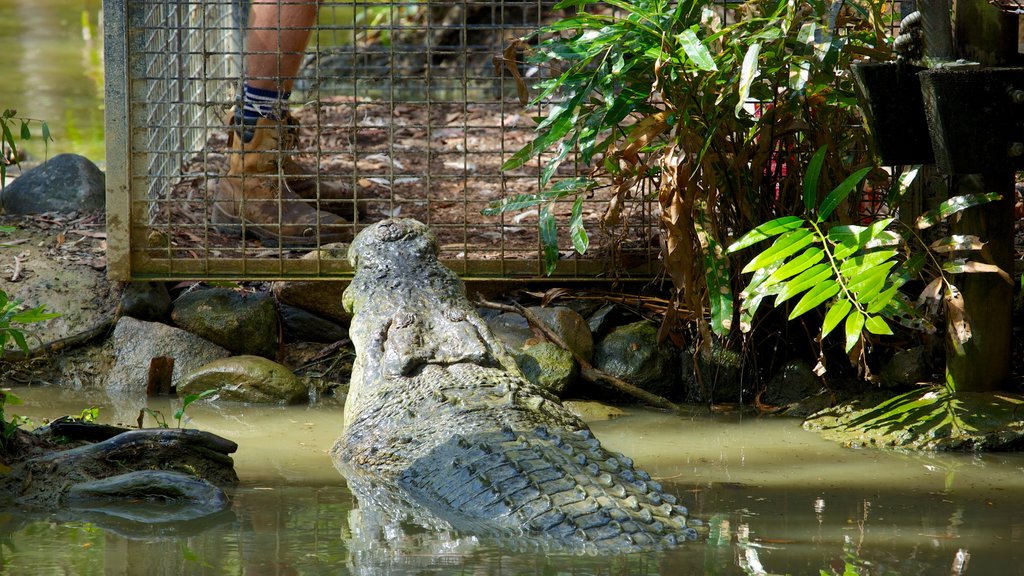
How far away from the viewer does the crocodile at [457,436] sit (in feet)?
9.23

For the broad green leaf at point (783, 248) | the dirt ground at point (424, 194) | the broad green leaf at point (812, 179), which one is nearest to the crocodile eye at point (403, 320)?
the dirt ground at point (424, 194)

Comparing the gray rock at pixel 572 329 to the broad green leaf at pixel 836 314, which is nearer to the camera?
the broad green leaf at pixel 836 314

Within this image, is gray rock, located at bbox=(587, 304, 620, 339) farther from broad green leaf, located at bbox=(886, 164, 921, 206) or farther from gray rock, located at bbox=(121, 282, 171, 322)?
gray rock, located at bbox=(121, 282, 171, 322)

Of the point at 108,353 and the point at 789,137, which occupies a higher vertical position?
the point at 789,137

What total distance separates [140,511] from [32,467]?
382 millimetres

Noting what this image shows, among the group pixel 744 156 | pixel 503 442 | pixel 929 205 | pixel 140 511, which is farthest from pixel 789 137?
pixel 140 511

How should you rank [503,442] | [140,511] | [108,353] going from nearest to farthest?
[140,511] < [503,442] < [108,353]

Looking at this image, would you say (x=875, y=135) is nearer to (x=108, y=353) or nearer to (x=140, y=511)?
(x=140, y=511)

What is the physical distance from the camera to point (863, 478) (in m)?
3.42

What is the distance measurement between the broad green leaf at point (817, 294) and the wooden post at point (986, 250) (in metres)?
0.63

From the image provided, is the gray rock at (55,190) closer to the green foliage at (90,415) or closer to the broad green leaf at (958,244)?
the green foliage at (90,415)

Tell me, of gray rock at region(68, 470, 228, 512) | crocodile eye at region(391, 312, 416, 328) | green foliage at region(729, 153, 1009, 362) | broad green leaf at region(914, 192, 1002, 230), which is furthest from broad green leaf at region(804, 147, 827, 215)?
gray rock at region(68, 470, 228, 512)

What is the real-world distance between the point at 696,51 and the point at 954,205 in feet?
3.13

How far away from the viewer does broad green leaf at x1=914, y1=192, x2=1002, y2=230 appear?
368 cm
